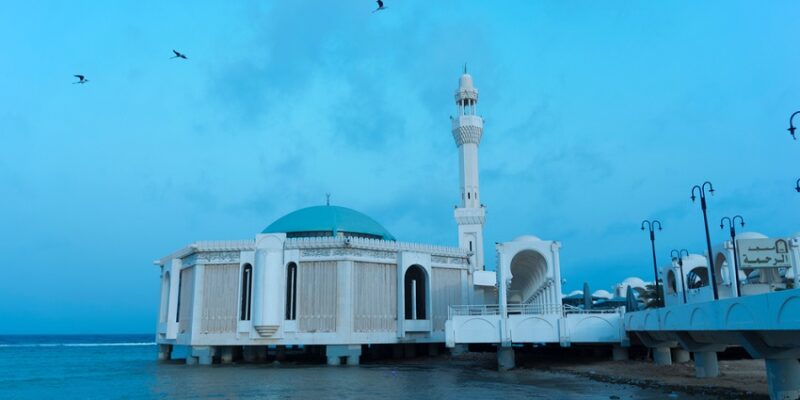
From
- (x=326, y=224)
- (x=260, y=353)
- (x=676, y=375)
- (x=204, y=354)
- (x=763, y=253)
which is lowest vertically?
(x=676, y=375)

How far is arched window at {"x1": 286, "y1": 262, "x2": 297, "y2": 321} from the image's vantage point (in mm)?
33844

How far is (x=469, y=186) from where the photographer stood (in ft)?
161

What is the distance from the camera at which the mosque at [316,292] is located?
33.1 m

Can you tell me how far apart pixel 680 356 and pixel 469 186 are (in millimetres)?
24722

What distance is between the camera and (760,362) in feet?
86.5

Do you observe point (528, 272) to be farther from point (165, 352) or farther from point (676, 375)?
point (165, 352)

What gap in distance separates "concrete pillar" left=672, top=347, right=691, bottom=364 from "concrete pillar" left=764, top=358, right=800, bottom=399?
12.9 metres

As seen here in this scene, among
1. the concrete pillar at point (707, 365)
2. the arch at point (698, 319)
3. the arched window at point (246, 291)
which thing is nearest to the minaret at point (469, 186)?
the arched window at point (246, 291)

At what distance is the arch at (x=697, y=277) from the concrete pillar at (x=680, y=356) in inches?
424

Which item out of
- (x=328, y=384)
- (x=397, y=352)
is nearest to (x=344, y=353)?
(x=397, y=352)

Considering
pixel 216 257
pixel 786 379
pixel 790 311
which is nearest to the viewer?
pixel 790 311

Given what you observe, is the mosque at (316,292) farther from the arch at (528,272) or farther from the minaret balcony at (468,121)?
the minaret balcony at (468,121)

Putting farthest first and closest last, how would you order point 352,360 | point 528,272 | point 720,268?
point 528,272 → point 720,268 → point 352,360

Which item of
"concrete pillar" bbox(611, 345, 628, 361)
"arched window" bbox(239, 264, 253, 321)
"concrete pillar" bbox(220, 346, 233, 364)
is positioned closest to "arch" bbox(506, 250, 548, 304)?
"concrete pillar" bbox(611, 345, 628, 361)
